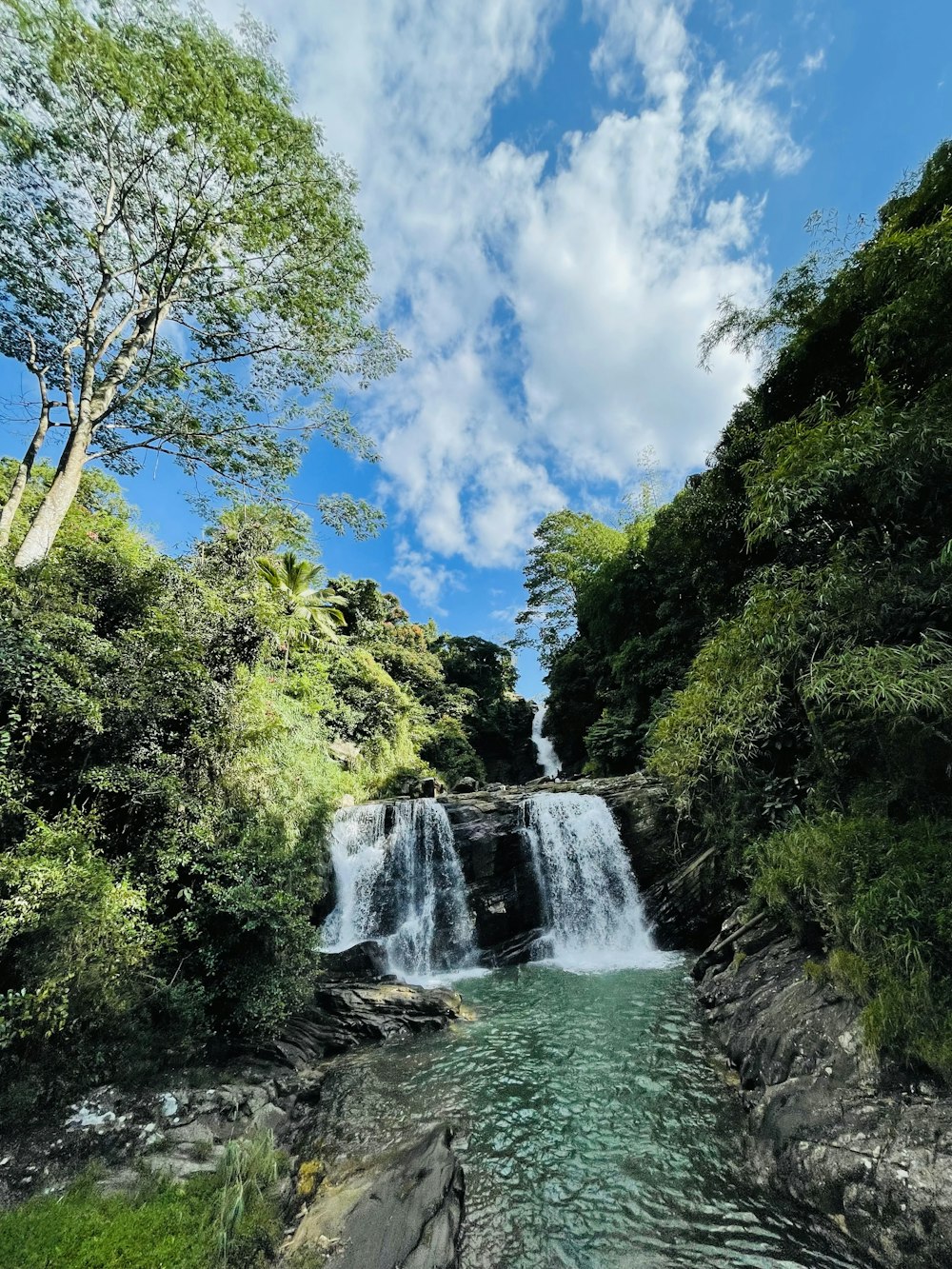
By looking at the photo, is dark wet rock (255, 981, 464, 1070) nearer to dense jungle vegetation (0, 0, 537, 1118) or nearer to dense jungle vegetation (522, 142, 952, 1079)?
dense jungle vegetation (0, 0, 537, 1118)

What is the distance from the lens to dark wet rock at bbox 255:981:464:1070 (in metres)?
6.35

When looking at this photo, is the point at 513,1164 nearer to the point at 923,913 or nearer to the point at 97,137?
the point at 923,913

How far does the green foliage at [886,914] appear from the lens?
3.69m

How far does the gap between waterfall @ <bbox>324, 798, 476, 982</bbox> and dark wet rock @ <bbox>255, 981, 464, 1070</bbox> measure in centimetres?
266

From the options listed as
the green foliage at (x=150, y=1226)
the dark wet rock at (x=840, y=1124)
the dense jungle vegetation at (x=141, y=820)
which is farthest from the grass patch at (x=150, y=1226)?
the dark wet rock at (x=840, y=1124)

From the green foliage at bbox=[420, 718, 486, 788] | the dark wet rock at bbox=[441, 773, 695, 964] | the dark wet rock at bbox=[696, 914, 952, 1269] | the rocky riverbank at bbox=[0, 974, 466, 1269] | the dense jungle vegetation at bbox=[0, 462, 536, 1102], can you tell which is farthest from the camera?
the green foliage at bbox=[420, 718, 486, 788]

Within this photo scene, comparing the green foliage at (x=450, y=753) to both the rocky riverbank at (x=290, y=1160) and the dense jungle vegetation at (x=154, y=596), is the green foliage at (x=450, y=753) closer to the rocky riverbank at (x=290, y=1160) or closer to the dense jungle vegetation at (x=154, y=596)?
the dense jungle vegetation at (x=154, y=596)

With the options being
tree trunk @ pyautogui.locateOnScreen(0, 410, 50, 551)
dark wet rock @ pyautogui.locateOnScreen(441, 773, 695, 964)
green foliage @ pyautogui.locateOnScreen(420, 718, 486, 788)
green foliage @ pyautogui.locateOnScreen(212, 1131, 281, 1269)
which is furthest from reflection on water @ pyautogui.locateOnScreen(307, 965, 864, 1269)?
green foliage @ pyautogui.locateOnScreen(420, 718, 486, 788)

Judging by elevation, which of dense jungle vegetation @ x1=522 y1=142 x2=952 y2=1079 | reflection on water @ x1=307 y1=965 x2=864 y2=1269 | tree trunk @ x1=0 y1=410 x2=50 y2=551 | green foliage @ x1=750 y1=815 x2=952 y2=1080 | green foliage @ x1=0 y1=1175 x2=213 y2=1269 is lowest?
reflection on water @ x1=307 y1=965 x2=864 y2=1269

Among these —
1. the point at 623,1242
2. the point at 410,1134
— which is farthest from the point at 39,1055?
the point at 623,1242

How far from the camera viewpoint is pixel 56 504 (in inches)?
256

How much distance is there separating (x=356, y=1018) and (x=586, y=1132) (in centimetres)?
388

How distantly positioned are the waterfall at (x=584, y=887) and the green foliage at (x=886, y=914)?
5292 mm

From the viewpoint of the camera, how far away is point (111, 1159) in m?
3.88
